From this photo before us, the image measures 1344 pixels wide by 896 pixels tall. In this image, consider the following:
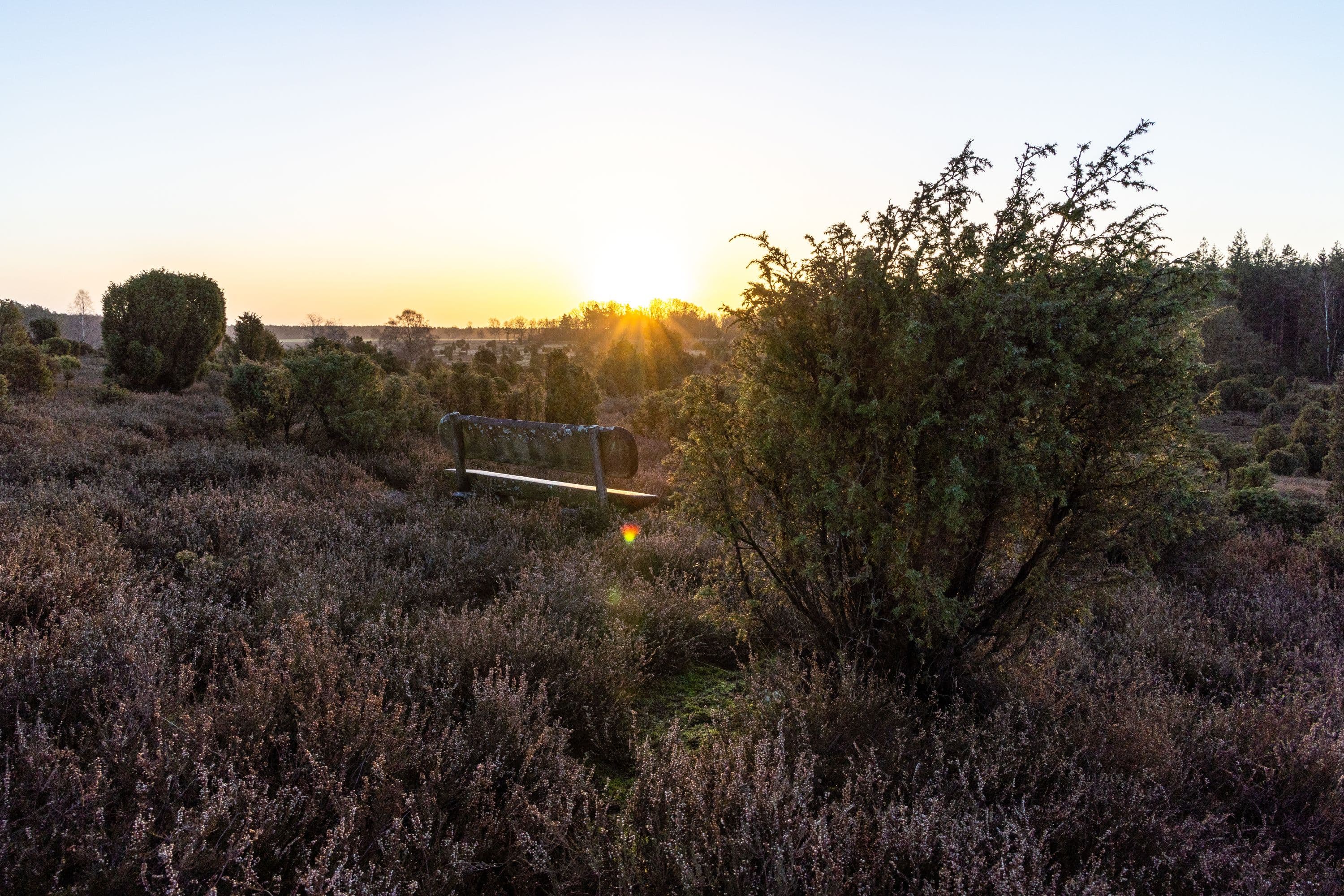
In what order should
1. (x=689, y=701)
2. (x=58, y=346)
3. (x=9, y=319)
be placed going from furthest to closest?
1. (x=58, y=346)
2. (x=9, y=319)
3. (x=689, y=701)

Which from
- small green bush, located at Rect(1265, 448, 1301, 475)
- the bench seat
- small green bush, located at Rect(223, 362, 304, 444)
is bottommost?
small green bush, located at Rect(1265, 448, 1301, 475)

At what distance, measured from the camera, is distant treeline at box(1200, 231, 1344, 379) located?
149 feet

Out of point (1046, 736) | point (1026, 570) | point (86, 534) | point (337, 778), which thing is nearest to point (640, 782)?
point (337, 778)

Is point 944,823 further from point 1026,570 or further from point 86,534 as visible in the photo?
point 86,534

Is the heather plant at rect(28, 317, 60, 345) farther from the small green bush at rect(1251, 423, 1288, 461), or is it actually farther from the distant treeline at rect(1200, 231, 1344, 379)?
the distant treeline at rect(1200, 231, 1344, 379)

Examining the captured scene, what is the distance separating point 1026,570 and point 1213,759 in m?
1.05

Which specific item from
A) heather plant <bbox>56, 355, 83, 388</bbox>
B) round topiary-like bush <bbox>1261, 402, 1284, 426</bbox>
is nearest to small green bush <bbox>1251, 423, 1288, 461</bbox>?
round topiary-like bush <bbox>1261, 402, 1284, 426</bbox>

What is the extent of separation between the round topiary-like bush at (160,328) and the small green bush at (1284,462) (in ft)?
109

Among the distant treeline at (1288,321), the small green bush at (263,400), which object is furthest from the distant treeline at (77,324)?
the distant treeline at (1288,321)

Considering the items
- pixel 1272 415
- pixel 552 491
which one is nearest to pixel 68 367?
pixel 552 491

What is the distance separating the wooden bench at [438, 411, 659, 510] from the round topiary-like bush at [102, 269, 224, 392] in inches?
566

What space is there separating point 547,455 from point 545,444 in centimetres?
12

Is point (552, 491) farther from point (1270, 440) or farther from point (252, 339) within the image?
point (1270, 440)

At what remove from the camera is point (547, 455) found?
703cm
